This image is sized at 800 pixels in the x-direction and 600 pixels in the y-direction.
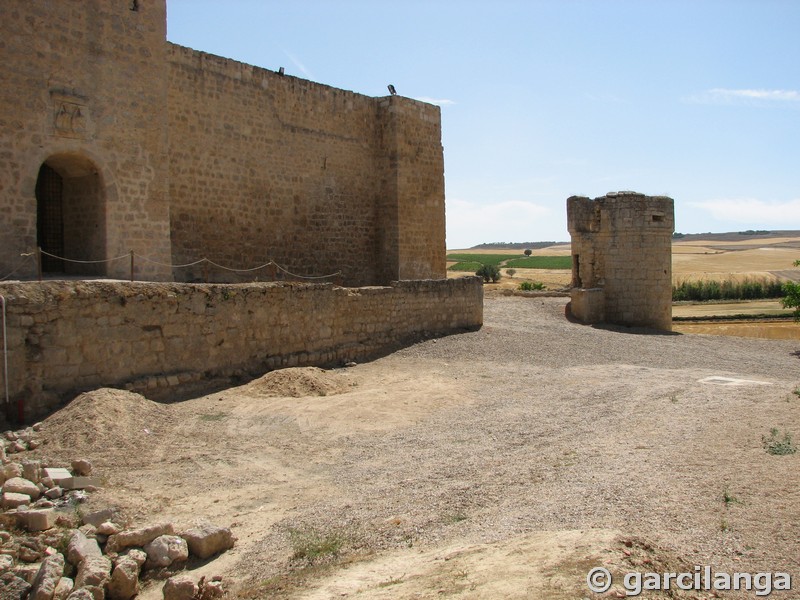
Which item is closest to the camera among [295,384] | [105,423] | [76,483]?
[76,483]

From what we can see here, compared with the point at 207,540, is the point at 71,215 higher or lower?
higher

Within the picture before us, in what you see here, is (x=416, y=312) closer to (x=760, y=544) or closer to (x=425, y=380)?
(x=425, y=380)

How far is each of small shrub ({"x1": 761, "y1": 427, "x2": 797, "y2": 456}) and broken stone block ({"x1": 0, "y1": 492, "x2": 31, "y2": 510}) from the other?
21.2 ft

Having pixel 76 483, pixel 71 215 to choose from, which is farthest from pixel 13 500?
pixel 71 215

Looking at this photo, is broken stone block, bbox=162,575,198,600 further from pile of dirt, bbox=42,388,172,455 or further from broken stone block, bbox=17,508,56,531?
pile of dirt, bbox=42,388,172,455

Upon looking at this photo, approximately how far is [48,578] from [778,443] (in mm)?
6177

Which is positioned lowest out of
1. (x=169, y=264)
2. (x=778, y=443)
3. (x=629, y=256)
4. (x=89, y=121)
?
(x=778, y=443)

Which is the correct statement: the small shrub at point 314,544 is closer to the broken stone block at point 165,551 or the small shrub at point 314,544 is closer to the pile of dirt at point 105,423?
the broken stone block at point 165,551

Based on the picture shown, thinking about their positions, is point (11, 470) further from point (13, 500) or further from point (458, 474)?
point (458, 474)

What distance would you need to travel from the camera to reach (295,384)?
10914 mm

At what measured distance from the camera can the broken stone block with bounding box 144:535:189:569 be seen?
17.5ft

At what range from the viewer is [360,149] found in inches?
728

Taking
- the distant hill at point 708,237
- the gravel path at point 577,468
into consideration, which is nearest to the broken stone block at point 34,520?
the gravel path at point 577,468

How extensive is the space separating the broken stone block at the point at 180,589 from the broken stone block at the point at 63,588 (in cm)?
69
